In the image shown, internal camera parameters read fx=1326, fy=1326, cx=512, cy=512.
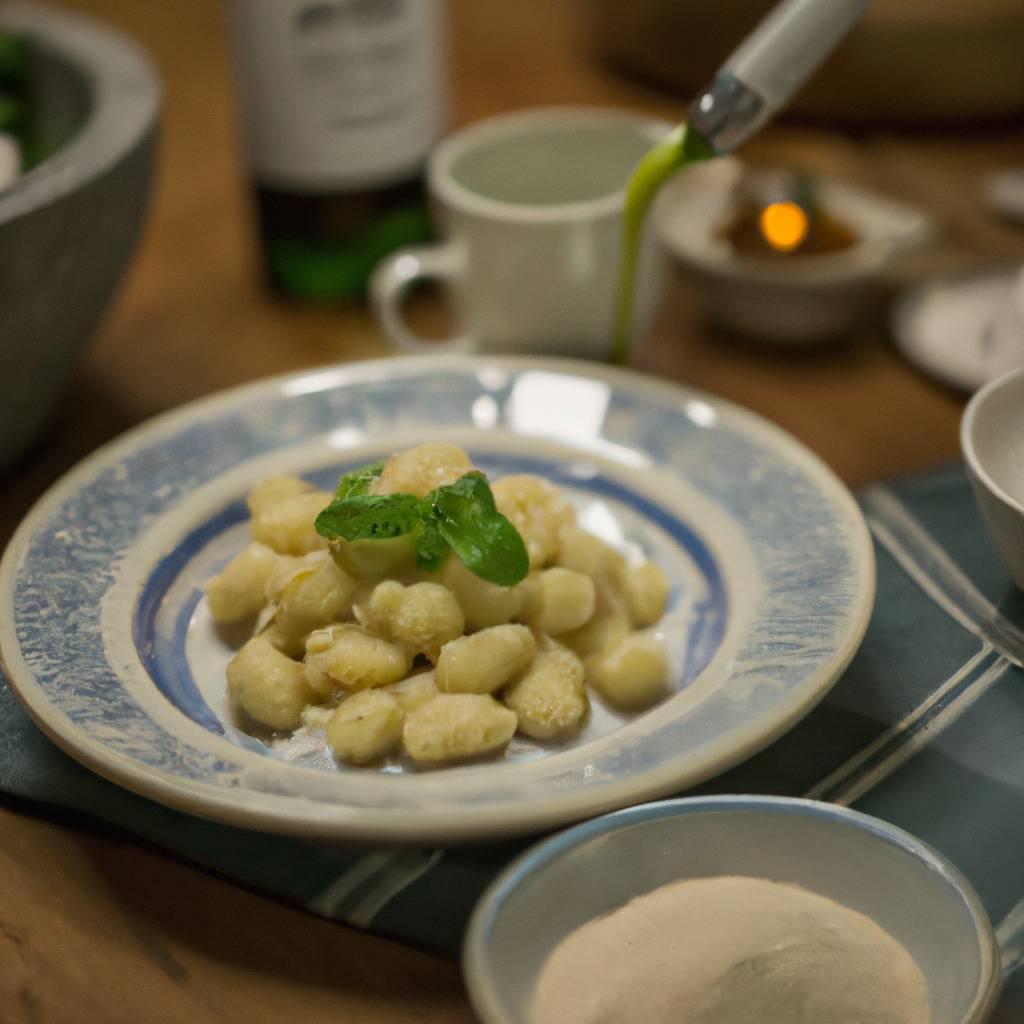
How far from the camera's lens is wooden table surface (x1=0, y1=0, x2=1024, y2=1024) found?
20.4 inches

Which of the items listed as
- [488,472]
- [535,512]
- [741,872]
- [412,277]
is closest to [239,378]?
[412,277]

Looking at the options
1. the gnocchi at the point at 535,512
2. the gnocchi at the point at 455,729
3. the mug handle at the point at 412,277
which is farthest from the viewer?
the mug handle at the point at 412,277

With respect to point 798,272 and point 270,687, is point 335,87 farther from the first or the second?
point 270,687

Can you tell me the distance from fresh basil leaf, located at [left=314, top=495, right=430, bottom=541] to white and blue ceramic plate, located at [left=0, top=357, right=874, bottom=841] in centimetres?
9

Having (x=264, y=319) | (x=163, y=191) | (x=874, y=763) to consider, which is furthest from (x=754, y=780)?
(x=163, y=191)

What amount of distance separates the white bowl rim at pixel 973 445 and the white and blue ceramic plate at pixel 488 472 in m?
0.06

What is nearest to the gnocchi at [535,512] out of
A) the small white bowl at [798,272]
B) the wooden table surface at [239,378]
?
the wooden table surface at [239,378]

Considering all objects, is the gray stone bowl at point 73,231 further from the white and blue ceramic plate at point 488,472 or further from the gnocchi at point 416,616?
the gnocchi at point 416,616

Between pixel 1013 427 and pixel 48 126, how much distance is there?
0.70 m

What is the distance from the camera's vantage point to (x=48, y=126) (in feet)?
3.18

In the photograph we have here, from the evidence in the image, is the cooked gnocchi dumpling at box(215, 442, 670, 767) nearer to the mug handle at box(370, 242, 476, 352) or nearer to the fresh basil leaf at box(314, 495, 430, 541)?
the fresh basil leaf at box(314, 495, 430, 541)

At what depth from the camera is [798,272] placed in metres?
0.95

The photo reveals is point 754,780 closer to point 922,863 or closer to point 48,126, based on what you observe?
point 922,863

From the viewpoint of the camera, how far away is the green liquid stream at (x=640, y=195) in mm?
794
